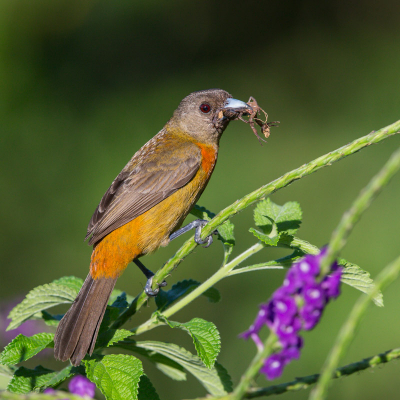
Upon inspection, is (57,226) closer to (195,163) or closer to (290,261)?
(195,163)

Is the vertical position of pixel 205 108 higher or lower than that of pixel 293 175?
higher

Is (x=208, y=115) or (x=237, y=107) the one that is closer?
(x=237, y=107)

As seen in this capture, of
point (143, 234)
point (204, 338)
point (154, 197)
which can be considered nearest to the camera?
point (204, 338)

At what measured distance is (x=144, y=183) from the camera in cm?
361

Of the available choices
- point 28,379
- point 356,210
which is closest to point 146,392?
point 28,379

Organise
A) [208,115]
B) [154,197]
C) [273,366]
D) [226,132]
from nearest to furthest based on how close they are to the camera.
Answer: [273,366]
[154,197]
[208,115]
[226,132]

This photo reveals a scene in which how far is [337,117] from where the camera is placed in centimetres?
752

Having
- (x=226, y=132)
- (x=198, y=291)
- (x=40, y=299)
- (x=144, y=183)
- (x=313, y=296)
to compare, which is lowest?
(x=313, y=296)

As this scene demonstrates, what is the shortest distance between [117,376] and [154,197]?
6.48 feet

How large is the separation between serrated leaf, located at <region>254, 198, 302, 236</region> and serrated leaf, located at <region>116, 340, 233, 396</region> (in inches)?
22.5

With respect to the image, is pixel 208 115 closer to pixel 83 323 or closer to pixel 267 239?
pixel 83 323

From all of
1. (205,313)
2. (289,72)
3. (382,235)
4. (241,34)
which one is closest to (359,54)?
(289,72)

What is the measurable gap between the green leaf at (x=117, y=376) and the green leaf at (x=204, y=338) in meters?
0.21

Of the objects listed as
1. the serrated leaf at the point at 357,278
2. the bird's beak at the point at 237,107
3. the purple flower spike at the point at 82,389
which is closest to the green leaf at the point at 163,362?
the serrated leaf at the point at 357,278
